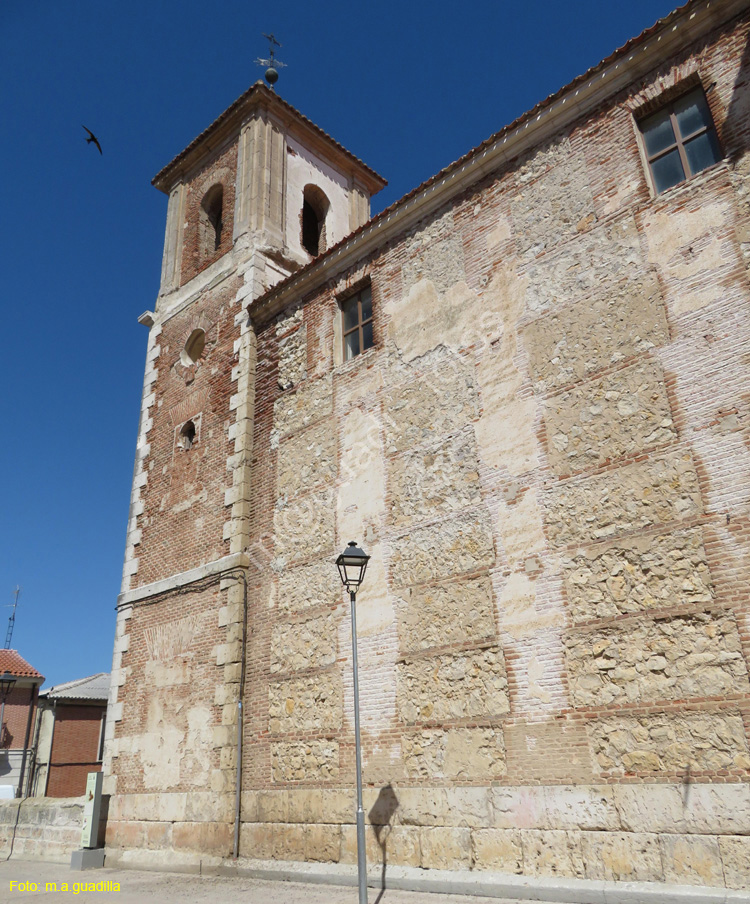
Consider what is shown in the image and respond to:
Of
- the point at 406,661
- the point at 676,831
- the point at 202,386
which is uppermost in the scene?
the point at 202,386

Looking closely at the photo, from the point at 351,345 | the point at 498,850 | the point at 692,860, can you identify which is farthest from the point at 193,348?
the point at 692,860

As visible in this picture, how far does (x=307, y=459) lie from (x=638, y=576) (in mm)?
5116

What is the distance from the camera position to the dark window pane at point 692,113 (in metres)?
7.57

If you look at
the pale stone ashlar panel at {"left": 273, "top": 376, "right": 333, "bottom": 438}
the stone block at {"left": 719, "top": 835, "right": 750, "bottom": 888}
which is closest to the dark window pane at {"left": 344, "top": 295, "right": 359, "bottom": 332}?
the pale stone ashlar panel at {"left": 273, "top": 376, "right": 333, "bottom": 438}

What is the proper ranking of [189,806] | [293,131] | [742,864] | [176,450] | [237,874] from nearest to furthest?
1. [742,864]
2. [237,874]
3. [189,806]
4. [176,450]
5. [293,131]

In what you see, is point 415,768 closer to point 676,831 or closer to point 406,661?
point 406,661

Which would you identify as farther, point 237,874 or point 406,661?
point 237,874

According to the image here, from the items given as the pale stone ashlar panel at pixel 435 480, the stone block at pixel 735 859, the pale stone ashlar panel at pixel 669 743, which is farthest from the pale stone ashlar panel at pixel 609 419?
the stone block at pixel 735 859

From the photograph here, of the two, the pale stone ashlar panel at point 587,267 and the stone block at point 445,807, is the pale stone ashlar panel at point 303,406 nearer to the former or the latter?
the pale stone ashlar panel at point 587,267

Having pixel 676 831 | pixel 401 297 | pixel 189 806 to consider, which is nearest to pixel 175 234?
pixel 401 297

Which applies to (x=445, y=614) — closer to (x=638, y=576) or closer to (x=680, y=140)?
(x=638, y=576)

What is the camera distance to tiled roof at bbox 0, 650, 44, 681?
27.3 metres

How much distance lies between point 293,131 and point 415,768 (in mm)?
12943

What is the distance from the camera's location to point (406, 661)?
8062mm
